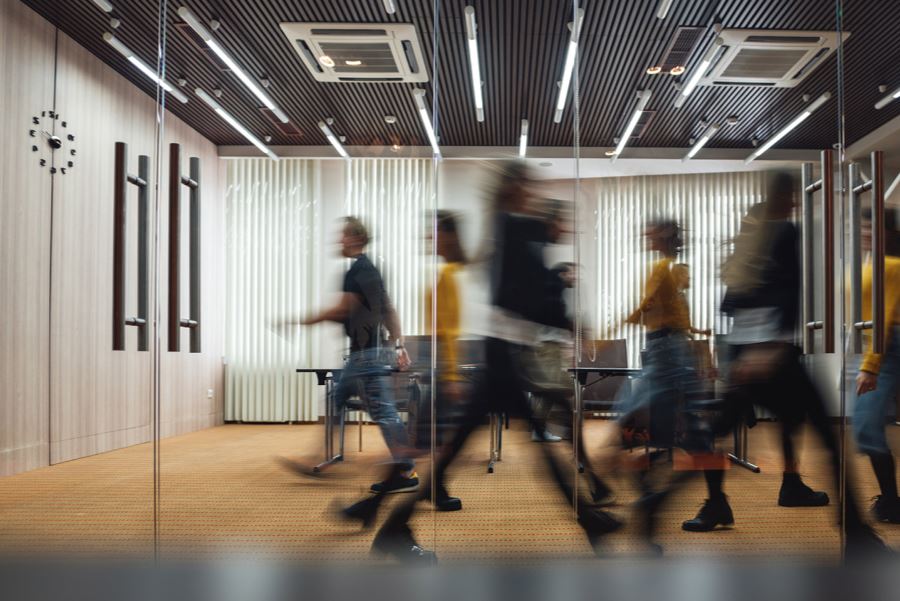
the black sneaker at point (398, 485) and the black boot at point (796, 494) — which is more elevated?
the black sneaker at point (398, 485)

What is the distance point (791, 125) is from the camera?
3.04 meters

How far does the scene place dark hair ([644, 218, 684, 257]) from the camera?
285 centimetres

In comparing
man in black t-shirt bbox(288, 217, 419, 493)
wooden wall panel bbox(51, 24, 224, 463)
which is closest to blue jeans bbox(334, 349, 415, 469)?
man in black t-shirt bbox(288, 217, 419, 493)

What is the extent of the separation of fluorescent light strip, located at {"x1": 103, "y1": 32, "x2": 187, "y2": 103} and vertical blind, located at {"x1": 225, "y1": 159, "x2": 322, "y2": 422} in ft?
1.56

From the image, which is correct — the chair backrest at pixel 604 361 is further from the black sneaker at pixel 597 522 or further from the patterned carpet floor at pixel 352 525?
the black sneaker at pixel 597 522

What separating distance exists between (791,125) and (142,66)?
2.92 metres

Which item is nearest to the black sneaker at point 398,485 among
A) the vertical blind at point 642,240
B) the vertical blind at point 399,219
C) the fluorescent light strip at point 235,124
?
the vertical blind at point 399,219

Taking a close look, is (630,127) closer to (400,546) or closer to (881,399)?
(881,399)

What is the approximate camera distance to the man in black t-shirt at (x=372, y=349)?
272 centimetres

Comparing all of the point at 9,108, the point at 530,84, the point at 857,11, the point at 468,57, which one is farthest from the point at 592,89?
the point at 9,108

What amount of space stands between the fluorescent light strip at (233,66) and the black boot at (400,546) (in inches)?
70.0

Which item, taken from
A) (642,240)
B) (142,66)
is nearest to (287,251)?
(142,66)

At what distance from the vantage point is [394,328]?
2.75 metres

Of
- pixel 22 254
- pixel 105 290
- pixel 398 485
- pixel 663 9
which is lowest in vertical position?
pixel 398 485
